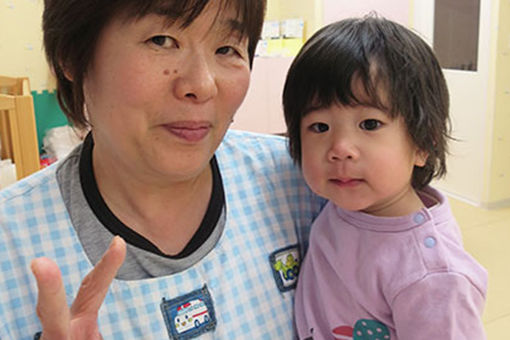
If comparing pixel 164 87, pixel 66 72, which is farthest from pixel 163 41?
pixel 66 72

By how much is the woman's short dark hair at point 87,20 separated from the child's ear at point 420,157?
1.30ft

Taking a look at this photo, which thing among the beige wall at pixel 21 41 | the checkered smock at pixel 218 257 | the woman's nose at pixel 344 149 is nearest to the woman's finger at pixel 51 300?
the checkered smock at pixel 218 257

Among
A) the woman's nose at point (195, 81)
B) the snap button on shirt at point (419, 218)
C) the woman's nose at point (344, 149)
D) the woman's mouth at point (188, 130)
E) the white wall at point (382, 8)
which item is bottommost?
the snap button on shirt at point (419, 218)

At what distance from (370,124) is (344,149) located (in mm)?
77

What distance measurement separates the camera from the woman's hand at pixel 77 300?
612 mm

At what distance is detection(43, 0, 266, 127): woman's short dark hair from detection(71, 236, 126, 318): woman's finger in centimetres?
37

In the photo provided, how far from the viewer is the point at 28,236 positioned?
0.90 meters

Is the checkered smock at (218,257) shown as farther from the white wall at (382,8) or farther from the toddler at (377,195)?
the white wall at (382,8)

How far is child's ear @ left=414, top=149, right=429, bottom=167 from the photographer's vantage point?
108 centimetres

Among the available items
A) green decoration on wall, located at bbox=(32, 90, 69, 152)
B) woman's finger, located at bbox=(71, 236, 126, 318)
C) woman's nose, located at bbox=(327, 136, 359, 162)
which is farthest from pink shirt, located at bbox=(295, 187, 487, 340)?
green decoration on wall, located at bbox=(32, 90, 69, 152)

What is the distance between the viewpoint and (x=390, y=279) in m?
0.99

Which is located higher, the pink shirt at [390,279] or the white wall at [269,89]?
the white wall at [269,89]

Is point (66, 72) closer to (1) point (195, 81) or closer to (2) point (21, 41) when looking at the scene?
(1) point (195, 81)

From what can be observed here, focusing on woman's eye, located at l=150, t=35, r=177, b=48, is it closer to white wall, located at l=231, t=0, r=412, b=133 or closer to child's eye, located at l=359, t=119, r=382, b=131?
child's eye, located at l=359, t=119, r=382, b=131
